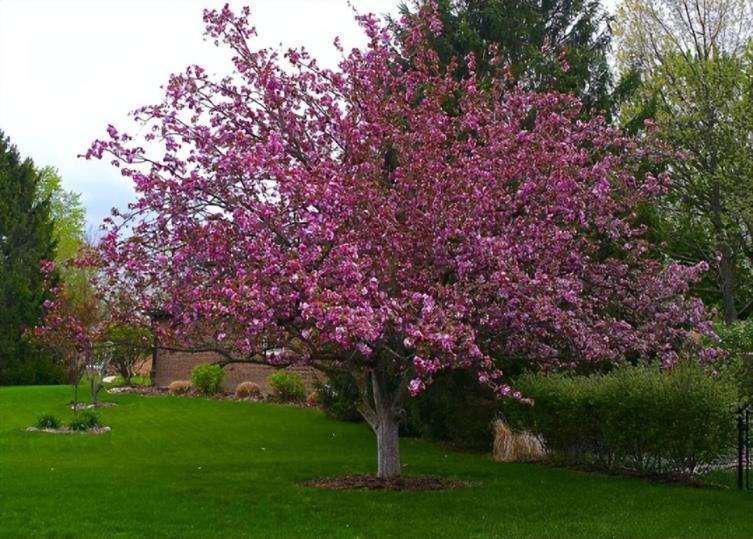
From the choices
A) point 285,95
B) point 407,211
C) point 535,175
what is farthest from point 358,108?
point 535,175

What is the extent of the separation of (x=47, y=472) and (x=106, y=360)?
13454 mm

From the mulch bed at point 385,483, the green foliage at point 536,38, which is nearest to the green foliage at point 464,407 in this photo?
the mulch bed at point 385,483

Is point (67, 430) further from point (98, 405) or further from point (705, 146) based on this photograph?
point (705, 146)

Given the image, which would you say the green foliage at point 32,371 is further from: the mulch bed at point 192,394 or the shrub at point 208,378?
the shrub at point 208,378

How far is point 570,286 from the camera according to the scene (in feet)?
38.9

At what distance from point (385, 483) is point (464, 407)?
5.75 m

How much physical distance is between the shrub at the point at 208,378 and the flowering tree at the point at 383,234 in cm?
1835

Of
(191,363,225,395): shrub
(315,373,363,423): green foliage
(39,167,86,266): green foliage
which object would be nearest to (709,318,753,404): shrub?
(315,373,363,423): green foliage

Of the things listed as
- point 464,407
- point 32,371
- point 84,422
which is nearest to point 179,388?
point 84,422

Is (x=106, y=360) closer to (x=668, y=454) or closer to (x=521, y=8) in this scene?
(x=521, y=8)

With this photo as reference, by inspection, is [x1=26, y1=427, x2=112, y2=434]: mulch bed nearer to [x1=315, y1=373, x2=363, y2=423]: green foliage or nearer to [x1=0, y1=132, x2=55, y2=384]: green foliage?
[x1=315, y1=373, x2=363, y2=423]: green foliage

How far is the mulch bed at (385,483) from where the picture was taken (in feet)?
40.1

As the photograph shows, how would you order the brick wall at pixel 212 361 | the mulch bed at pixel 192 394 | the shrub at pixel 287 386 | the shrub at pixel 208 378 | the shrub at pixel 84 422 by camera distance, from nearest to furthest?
1. the shrub at pixel 84 422
2. the mulch bed at pixel 192 394
3. the shrub at pixel 287 386
4. the shrub at pixel 208 378
5. the brick wall at pixel 212 361

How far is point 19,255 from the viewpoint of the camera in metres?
43.8
